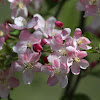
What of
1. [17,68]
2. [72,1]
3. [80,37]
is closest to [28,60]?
[17,68]

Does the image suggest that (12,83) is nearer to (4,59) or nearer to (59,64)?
(4,59)

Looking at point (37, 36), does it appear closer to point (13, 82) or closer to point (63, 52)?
point (63, 52)

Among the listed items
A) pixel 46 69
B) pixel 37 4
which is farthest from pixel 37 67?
pixel 37 4

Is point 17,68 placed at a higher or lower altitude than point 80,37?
lower

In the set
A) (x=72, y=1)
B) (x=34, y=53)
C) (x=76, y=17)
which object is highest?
(x=34, y=53)

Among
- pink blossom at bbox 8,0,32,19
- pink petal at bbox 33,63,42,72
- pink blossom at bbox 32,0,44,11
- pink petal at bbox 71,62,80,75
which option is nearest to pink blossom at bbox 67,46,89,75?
pink petal at bbox 71,62,80,75

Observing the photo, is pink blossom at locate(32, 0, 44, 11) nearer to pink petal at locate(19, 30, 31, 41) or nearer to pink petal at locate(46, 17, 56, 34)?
pink petal at locate(46, 17, 56, 34)
